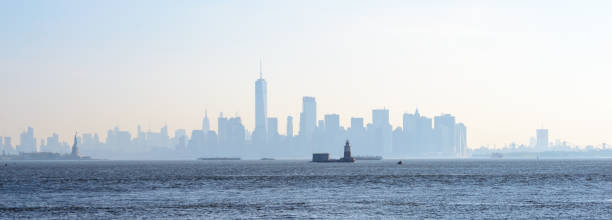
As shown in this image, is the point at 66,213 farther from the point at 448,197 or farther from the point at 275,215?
the point at 448,197

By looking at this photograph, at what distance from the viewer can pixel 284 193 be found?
380 ft

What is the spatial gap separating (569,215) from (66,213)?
48270 mm

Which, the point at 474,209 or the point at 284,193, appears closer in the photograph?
the point at 474,209

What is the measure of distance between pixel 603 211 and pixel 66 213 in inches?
2062

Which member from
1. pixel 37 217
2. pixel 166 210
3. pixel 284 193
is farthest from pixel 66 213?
pixel 284 193

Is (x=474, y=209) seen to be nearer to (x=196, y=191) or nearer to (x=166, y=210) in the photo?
(x=166, y=210)

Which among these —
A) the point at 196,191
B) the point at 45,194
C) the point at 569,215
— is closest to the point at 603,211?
the point at 569,215

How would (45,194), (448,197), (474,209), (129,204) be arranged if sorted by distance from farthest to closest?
(45,194)
(448,197)
(129,204)
(474,209)

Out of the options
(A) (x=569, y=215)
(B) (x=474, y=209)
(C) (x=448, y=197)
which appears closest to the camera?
(A) (x=569, y=215)

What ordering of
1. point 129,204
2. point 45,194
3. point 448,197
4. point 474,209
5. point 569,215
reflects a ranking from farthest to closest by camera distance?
point 45,194, point 448,197, point 129,204, point 474,209, point 569,215

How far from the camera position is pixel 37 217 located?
259 feet

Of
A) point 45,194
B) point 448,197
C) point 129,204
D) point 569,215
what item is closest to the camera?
point 569,215

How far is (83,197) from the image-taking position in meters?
108

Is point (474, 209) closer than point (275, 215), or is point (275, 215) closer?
point (275, 215)
